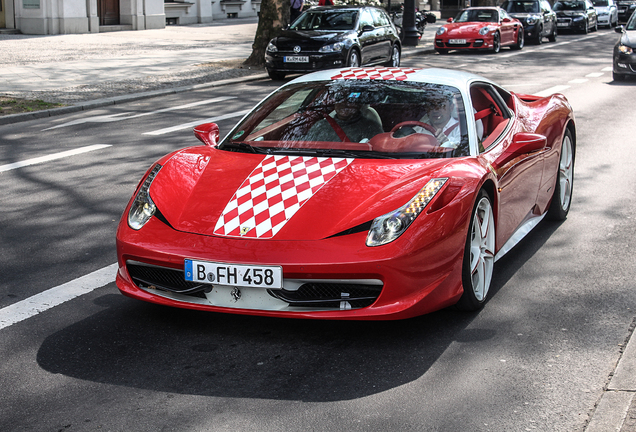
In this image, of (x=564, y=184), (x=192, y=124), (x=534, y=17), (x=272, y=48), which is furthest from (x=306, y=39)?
(x=534, y=17)

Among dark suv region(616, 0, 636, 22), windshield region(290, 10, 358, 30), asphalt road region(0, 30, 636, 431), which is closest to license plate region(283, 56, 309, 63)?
windshield region(290, 10, 358, 30)

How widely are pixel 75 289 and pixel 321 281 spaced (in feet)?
6.02

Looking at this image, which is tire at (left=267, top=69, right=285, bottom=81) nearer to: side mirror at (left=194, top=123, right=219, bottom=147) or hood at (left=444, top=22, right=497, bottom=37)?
hood at (left=444, top=22, right=497, bottom=37)

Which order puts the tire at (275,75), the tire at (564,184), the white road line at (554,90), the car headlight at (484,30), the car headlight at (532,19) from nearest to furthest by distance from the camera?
the tire at (564,184) < the white road line at (554,90) < the tire at (275,75) < the car headlight at (484,30) < the car headlight at (532,19)

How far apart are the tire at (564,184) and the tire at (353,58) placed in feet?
40.0

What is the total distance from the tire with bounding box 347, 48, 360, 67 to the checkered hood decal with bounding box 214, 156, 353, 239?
14.2m

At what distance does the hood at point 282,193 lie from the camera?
418 centimetres

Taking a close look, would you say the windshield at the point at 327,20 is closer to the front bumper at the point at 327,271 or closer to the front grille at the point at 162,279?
the front grille at the point at 162,279

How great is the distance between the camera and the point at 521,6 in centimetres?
3219

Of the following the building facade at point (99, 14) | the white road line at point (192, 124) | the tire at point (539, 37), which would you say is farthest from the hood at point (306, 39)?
the tire at point (539, 37)

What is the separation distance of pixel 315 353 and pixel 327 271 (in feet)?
1.42

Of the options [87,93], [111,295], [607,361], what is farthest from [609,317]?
[87,93]

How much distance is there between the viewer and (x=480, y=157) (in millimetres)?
4879

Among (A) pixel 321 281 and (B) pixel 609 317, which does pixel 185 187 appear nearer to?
(A) pixel 321 281
